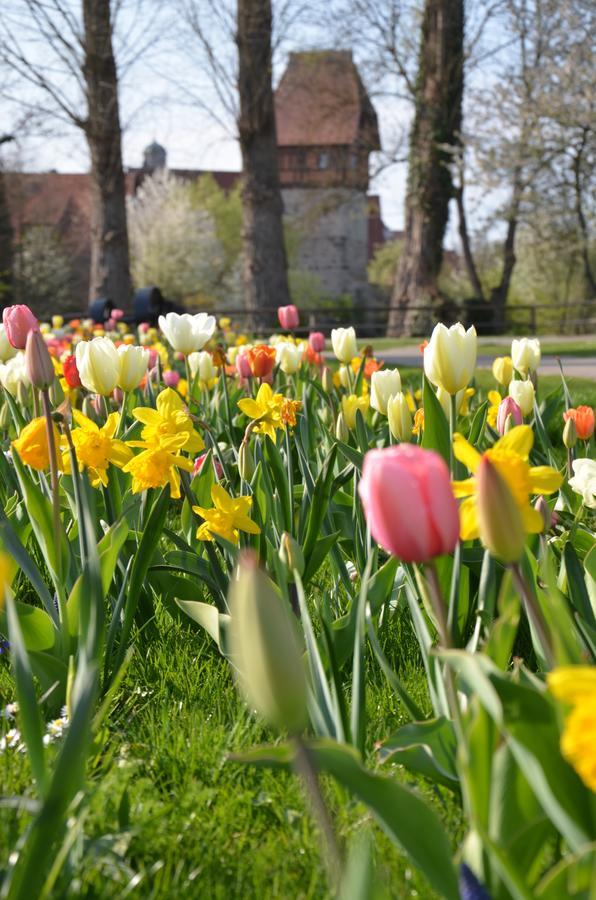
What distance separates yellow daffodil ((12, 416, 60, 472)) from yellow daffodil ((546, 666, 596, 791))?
1.18 meters

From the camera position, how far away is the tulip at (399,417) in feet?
6.14

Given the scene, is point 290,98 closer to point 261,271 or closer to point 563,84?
point 563,84

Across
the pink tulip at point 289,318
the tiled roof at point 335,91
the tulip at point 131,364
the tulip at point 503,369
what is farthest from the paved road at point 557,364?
the tiled roof at point 335,91

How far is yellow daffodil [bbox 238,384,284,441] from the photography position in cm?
198

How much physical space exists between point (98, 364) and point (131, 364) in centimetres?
24

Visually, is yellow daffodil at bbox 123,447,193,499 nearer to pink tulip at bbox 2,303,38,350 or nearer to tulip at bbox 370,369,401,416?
pink tulip at bbox 2,303,38,350

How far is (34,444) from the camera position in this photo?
64.1 inches

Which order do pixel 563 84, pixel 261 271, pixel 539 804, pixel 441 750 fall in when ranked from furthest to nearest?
pixel 563 84 < pixel 261 271 < pixel 441 750 < pixel 539 804

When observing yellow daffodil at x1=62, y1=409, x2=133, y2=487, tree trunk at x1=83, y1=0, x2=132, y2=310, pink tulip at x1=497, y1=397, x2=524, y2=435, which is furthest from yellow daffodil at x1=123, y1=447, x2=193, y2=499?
tree trunk at x1=83, y1=0, x2=132, y2=310

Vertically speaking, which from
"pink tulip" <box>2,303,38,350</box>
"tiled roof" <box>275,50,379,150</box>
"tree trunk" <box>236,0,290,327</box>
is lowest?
"pink tulip" <box>2,303,38,350</box>

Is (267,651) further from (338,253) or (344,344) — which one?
(338,253)

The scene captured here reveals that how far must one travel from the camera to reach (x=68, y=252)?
114 ft

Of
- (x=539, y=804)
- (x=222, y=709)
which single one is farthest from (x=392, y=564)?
(x=539, y=804)

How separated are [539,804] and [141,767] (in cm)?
65
